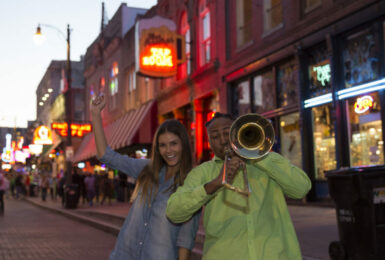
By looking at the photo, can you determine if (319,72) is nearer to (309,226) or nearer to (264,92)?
(264,92)

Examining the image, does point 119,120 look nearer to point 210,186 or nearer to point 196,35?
point 196,35

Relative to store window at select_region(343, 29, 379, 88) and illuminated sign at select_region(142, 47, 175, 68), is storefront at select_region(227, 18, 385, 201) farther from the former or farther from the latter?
illuminated sign at select_region(142, 47, 175, 68)

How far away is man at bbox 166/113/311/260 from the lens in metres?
2.64

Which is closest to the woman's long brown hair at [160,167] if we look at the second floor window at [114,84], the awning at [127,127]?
the awning at [127,127]

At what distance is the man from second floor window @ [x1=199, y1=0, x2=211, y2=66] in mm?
19573

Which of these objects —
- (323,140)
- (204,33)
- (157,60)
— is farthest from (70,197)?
(323,140)

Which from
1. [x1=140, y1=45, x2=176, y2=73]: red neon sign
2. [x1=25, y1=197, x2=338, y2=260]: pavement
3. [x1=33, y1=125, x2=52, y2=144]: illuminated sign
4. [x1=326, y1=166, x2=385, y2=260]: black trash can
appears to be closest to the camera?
[x1=326, y1=166, x2=385, y2=260]: black trash can

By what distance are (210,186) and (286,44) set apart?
1420cm

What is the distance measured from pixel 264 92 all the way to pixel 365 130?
5333 millimetres

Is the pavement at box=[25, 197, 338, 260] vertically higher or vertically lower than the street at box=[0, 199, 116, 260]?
higher

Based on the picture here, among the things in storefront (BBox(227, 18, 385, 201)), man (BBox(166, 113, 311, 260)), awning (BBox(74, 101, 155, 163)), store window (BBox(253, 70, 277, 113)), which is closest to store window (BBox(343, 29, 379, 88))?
storefront (BBox(227, 18, 385, 201))

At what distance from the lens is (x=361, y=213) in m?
6.43

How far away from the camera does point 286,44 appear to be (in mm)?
16266

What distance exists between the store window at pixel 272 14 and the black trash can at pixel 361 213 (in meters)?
11.0
